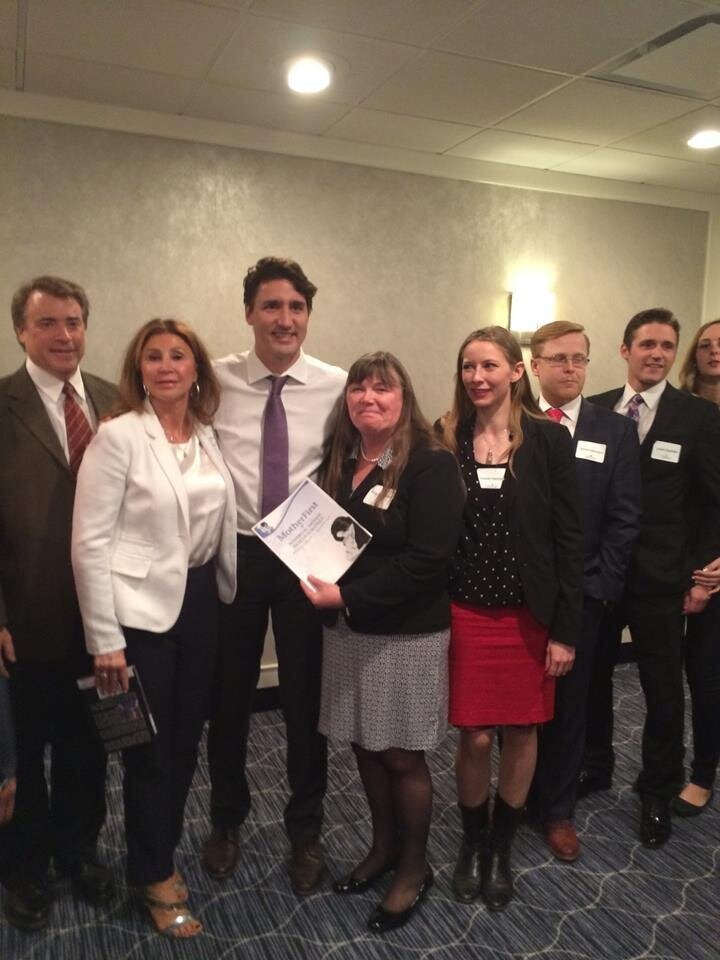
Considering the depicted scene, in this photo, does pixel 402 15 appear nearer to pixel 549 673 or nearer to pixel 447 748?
pixel 549 673

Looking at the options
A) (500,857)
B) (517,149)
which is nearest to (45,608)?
(500,857)

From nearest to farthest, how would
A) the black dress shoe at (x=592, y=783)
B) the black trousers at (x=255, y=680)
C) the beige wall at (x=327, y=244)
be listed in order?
the black trousers at (x=255, y=680)
the black dress shoe at (x=592, y=783)
the beige wall at (x=327, y=244)

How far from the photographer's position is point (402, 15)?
244 centimetres

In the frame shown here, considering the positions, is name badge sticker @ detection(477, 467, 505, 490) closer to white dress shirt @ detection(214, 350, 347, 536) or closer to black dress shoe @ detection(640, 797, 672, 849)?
white dress shirt @ detection(214, 350, 347, 536)

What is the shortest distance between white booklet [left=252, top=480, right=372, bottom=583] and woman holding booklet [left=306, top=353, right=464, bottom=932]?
54 mm

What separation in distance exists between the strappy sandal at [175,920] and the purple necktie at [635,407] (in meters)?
2.28

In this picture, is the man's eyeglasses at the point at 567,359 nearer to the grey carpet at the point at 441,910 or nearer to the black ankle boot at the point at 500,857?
the black ankle boot at the point at 500,857

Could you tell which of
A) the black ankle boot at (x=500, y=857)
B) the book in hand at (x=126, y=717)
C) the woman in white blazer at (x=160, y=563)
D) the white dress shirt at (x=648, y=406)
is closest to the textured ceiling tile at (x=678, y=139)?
the white dress shirt at (x=648, y=406)

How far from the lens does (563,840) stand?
2.59 metres

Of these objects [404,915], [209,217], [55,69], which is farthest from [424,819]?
[55,69]

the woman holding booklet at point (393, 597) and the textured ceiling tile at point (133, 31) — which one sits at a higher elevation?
the textured ceiling tile at point (133, 31)

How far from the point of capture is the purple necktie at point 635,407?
110 inches

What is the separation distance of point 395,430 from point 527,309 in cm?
247

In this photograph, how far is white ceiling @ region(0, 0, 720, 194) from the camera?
7.97 ft
